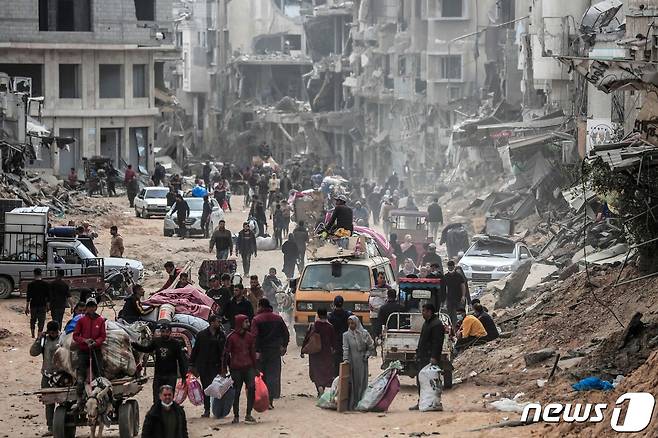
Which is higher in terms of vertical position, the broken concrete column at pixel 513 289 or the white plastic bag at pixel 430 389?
the white plastic bag at pixel 430 389

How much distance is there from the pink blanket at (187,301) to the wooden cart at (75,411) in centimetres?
501

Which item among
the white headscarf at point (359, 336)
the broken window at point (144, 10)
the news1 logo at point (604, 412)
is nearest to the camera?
the news1 logo at point (604, 412)

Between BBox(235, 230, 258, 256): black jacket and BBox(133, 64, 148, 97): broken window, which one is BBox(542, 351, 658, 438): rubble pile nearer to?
BBox(235, 230, 258, 256): black jacket

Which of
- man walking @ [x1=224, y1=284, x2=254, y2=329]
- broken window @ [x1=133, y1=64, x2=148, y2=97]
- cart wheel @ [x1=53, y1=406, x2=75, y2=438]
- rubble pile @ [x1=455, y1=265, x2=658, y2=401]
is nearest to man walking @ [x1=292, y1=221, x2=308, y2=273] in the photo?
rubble pile @ [x1=455, y1=265, x2=658, y2=401]

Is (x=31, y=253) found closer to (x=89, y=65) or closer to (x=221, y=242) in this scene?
(x=221, y=242)

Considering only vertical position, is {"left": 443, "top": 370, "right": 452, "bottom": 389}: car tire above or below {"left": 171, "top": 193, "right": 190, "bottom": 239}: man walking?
above

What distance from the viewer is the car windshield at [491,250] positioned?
109 feet

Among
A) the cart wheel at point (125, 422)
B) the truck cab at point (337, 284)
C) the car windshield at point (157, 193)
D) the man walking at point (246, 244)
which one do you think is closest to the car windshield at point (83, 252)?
the man walking at point (246, 244)

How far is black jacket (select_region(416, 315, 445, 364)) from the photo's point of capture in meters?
19.5

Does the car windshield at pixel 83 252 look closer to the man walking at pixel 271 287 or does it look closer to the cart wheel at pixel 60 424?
the man walking at pixel 271 287

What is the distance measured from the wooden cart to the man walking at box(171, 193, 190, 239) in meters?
25.6

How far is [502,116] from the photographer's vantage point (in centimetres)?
5481

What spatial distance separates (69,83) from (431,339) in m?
48.1

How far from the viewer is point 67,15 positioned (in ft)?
216
